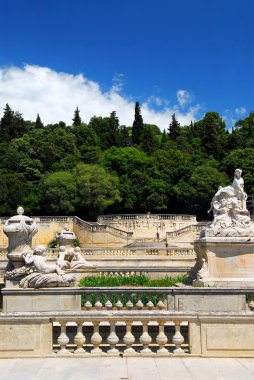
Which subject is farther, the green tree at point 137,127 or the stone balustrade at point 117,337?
the green tree at point 137,127

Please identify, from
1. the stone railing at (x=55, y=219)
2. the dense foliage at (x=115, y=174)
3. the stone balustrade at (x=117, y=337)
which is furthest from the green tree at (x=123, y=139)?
the stone balustrade at (x=117, y=337)

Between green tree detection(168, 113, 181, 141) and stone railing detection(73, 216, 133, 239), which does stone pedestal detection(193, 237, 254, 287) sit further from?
green tree detection(168, 113, 181, 141)

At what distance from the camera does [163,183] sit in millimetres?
55469

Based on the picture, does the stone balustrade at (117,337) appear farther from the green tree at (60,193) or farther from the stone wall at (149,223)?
the green tree at (60,193)

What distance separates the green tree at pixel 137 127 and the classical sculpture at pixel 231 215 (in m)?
65.7

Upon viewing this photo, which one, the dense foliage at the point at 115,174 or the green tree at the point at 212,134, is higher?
the green tree at the point at 212,134

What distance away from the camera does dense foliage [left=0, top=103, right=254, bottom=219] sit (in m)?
52.7

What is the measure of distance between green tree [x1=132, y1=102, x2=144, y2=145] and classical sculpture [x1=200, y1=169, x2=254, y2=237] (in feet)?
215

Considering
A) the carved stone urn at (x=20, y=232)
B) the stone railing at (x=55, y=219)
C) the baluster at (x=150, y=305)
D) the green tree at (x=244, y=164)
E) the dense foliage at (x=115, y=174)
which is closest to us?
the baluster at (x=150, y=305)

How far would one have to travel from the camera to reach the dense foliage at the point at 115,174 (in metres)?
52.7

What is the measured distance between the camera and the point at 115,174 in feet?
197

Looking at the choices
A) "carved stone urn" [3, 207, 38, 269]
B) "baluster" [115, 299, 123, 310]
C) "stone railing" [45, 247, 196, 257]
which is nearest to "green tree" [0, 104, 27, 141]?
"stone railing" [45, 247, 196, 257]

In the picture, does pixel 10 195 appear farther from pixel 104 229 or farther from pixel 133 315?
pixel 133 315
